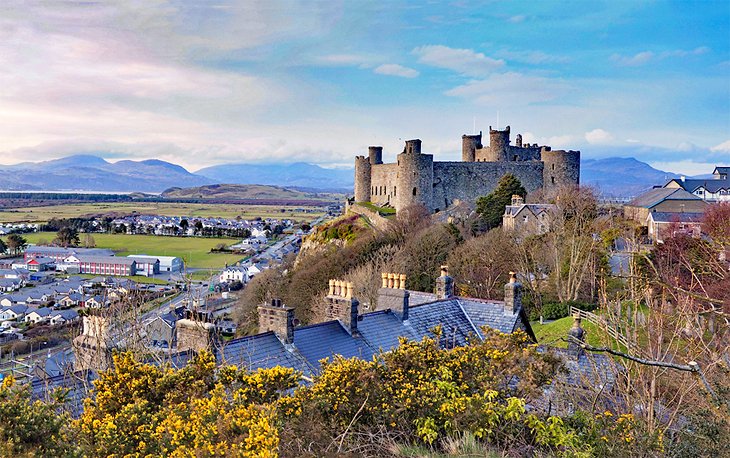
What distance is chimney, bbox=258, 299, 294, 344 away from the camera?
10.7m

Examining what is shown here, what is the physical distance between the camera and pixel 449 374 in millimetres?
6512

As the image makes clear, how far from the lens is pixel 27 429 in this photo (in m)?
3.94

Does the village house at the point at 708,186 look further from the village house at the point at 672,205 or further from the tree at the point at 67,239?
the tree at the point at 67,239

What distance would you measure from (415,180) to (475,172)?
16.6 feet

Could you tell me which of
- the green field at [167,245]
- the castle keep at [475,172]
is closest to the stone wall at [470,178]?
the castle keep at [475,172]

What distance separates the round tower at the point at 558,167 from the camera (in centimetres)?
4847

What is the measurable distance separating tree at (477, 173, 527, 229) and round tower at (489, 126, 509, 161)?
6.25 metres

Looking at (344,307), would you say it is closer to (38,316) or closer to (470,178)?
(470,178)

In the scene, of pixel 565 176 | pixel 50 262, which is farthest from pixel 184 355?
pixel 50 262

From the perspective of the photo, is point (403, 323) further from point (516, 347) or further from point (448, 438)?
point (448, 438)

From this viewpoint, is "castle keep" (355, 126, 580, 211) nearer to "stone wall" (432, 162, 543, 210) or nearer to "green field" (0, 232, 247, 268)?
"stone wall" (432, 162, 543, 210)

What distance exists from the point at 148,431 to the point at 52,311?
55.5 meters

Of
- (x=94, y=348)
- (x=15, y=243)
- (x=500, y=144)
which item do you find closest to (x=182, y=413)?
(x=94, y=348)

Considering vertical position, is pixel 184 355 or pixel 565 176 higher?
pixel 565 176
